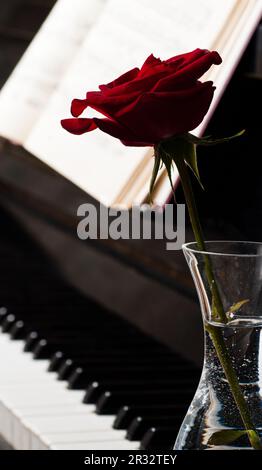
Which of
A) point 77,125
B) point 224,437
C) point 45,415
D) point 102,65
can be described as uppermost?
point 102,65

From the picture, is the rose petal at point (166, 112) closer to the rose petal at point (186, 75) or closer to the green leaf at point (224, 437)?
the rose petal at point (186, 75)

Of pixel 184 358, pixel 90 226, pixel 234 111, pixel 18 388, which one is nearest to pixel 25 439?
pixel 18 388

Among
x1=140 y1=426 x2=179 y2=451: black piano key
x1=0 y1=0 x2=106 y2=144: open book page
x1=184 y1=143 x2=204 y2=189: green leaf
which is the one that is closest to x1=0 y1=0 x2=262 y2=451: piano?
x1=140 y1=426 x2=179 y2=451: black piano key

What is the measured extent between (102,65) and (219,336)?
3.40ft

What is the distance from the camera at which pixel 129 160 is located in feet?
5.08

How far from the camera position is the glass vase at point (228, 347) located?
77 centimetres

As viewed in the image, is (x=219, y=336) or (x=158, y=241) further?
(x=158, y=241)

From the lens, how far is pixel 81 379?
1.68 meters

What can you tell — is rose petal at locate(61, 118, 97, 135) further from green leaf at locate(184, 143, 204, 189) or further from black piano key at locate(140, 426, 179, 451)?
black piano key at locate(140, 426, 179, 451)

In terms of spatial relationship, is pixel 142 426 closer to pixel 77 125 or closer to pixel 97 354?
pixel 97 354

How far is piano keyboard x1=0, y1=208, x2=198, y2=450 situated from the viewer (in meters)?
1.42

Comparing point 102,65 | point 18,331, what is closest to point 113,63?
point 102,65

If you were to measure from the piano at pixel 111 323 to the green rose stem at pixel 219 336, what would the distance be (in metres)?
0.62

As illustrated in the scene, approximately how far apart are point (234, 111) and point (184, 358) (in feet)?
1.28
